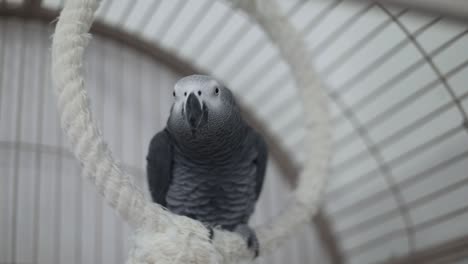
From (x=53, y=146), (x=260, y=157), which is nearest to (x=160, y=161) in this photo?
(x=260, y=157)

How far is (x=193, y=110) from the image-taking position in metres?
1.01

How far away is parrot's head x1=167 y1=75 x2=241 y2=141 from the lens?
1021mm

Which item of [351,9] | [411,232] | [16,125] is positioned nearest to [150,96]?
[16,125]

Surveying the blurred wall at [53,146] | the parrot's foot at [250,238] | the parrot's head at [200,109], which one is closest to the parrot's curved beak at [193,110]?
the parrot's head at [200,109]

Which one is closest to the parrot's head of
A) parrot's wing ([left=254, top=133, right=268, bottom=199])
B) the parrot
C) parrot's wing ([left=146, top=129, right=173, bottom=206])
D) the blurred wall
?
the parrot

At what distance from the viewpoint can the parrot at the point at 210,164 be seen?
3.63 feet

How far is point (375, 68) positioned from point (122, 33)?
1.21 meters

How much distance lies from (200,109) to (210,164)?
26 centimetres

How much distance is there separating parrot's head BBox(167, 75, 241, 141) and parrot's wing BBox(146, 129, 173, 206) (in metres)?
0.13

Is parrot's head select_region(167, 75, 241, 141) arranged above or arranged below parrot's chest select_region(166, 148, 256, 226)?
above

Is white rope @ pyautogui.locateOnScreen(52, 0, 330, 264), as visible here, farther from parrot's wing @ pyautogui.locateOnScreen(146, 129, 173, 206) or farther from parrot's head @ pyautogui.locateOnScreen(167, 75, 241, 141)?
parrot's wing @ pyautogui.locateOnScreen(146, 129, 173, 206)

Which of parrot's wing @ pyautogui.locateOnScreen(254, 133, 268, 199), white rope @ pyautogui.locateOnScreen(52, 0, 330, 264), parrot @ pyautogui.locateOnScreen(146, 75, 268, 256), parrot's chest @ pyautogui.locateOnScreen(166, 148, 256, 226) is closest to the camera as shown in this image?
white rope @ pyautogui.locateOnScreen(52, 0, 330, 264)

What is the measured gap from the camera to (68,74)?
95cm

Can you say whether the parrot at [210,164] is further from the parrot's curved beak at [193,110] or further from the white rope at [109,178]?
the white rope at [109,178]
